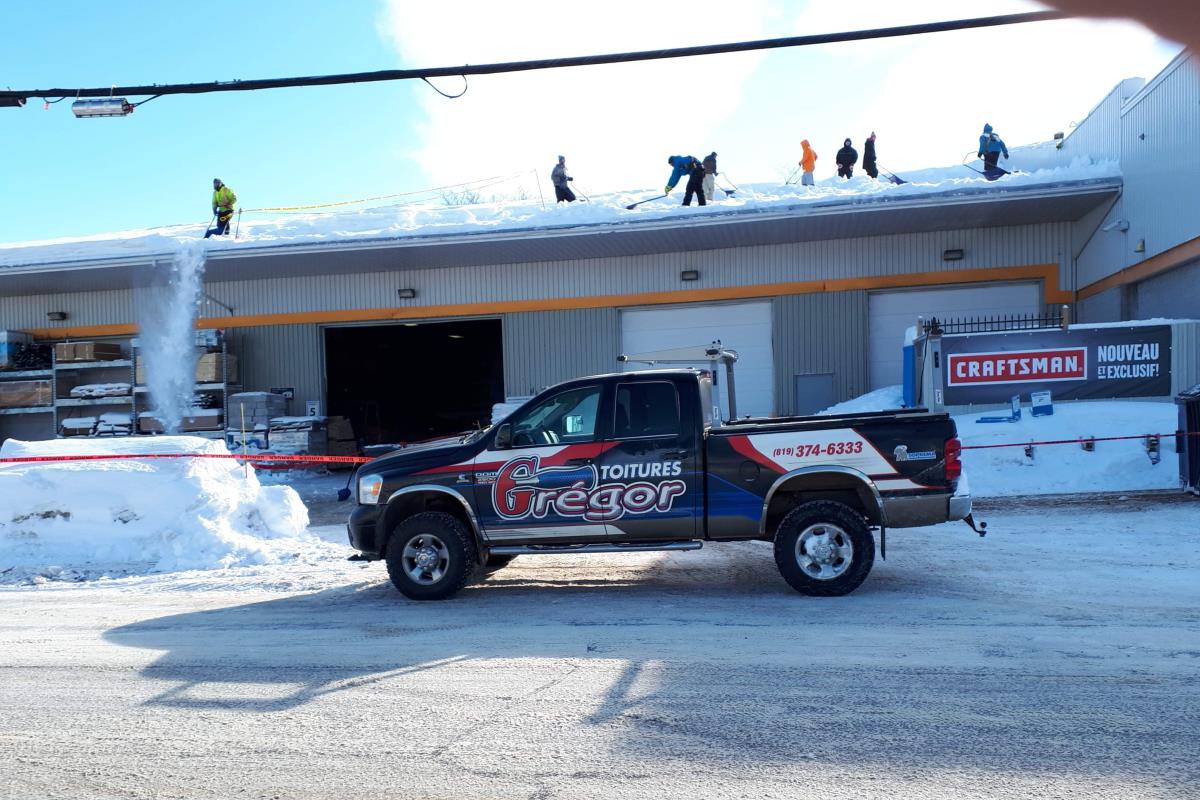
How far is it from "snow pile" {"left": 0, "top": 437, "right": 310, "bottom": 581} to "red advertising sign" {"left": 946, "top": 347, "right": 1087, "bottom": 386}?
40.6 feet

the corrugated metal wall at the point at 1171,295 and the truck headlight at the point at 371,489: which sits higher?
the corrugated metal wall at the point at 1171,295

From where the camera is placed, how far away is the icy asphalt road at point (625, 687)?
170 inches

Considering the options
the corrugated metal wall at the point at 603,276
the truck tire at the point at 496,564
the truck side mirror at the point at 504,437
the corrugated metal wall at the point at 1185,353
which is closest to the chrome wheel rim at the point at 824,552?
the truck side mirror at the point at 504,437

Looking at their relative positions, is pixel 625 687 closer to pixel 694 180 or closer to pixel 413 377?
pixel 694 180

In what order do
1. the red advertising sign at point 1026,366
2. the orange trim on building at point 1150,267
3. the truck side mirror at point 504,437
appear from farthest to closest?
the red advertising sign at point 1026,366 → the orange trim on building at point 1150,267 → the truck side mirror at point 504,437

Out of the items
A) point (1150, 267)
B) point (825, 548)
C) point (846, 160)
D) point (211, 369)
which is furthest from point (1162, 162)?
point (211, 369)

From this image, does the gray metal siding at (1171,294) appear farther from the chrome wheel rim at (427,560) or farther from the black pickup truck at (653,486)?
the chrome wheel rim at (427,560)

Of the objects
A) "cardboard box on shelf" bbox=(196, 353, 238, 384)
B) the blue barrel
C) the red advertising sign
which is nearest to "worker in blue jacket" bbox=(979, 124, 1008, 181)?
the blue barrel

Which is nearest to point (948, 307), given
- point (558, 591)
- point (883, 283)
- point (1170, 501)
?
point (883, 283)

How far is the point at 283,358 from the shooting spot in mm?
25484

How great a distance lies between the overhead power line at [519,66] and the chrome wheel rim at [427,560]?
15.1ft

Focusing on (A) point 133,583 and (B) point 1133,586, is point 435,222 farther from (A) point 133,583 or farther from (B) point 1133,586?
(B) point 1133,586

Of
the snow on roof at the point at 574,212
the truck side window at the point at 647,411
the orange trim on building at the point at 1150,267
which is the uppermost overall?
the snow on roof at the point at 574,212

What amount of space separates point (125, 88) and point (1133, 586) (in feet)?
36.2
